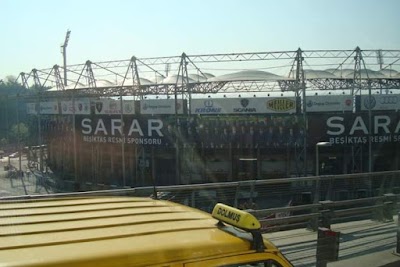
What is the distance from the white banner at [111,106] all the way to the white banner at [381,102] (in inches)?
725

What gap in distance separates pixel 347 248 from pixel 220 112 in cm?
2865

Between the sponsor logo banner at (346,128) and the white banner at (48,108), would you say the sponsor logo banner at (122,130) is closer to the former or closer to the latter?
the white banner at (48,108)

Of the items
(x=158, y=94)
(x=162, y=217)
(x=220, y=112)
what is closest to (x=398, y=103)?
(x=220, y=112)

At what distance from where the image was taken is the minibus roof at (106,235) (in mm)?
2127

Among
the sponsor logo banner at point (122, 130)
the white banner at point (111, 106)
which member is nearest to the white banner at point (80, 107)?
the white banner at point (111, 106)

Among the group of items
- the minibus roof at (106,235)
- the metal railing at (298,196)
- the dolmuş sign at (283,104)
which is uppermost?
the dolmuş sign at (283,104)

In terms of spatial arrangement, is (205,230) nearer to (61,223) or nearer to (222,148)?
(61,223)

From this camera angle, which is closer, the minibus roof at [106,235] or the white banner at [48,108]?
the minibus roof at [106,235]

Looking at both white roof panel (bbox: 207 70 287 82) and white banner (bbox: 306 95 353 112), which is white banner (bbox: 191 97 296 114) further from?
white roof panel (bbox: 207 70 287 82)

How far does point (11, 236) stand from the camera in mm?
2344

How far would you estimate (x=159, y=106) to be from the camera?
118 ft

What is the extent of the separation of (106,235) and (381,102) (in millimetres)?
36572

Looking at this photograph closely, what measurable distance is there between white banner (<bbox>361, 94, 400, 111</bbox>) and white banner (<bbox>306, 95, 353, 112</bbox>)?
111 cm

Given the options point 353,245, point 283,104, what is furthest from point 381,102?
point 353,245
